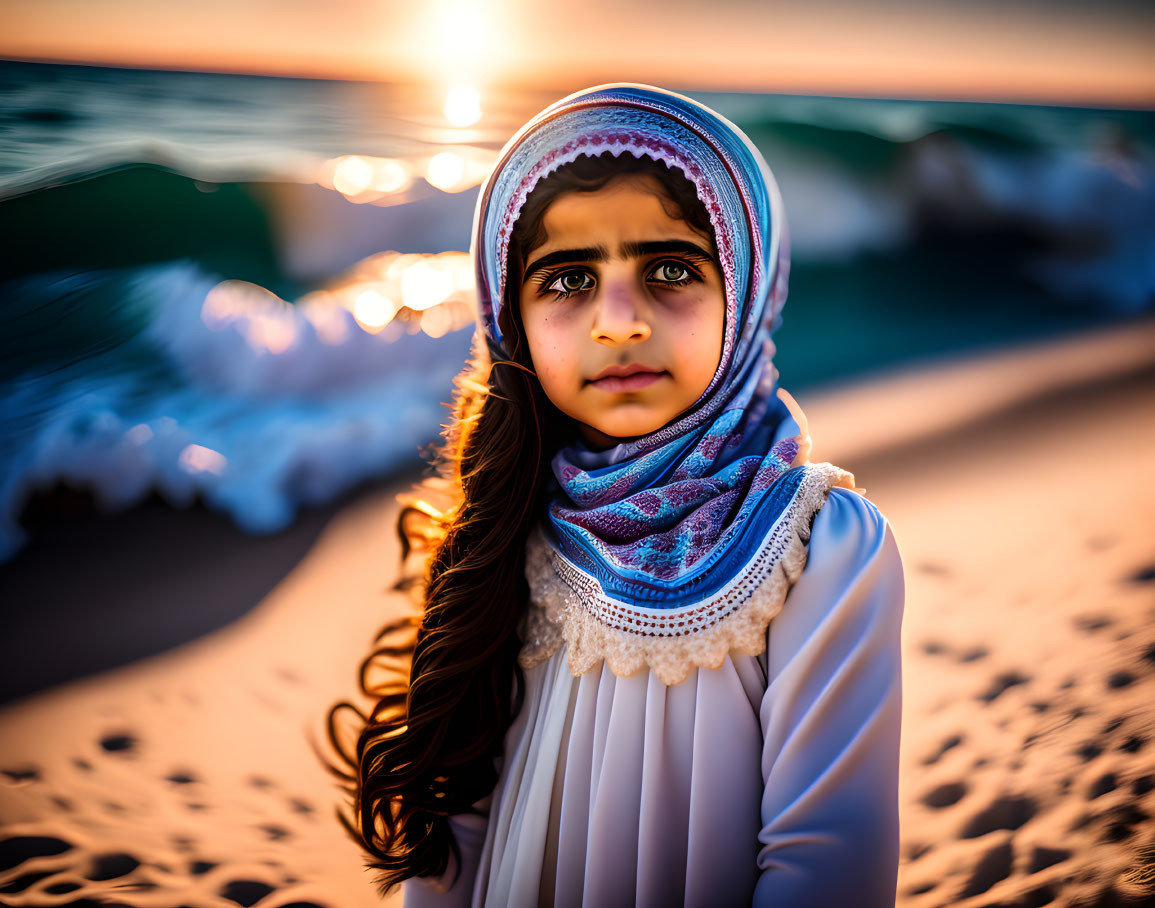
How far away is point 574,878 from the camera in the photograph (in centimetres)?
104

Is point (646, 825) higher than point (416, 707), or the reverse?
point (416, 707)

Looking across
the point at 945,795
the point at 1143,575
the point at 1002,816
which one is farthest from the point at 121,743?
the point at 1143,575

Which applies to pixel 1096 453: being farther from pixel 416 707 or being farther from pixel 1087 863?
pixel 416 707

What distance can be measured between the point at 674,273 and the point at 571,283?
0.15 m

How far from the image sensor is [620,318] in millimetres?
921

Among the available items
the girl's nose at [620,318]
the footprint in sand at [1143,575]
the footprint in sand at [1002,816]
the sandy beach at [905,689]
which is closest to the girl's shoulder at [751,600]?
the girl's nose at [620,318]

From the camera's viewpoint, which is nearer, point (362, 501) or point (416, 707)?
point (416, 707)

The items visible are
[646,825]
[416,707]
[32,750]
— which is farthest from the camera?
[32,750]

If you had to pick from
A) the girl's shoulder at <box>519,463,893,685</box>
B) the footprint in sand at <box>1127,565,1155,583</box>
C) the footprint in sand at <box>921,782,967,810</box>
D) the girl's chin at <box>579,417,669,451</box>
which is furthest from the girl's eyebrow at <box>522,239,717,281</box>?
the footprint in sand at <box>1127,565,1155,583</box>

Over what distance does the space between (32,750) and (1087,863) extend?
12.2 feet

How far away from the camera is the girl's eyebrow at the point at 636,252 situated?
956mm

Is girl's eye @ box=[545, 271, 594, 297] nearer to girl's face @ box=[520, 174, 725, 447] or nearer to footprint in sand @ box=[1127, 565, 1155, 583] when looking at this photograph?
girl's face @ box=[520, 174, 725, 447]

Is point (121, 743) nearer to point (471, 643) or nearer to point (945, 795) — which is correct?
point (471, 643)

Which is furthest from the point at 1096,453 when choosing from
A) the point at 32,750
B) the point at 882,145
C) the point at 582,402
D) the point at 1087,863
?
the point at 32,750
